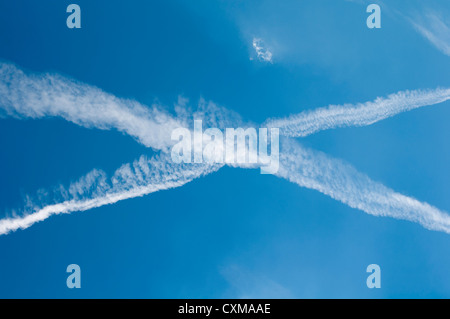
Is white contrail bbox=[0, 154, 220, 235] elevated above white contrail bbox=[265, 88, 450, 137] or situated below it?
below

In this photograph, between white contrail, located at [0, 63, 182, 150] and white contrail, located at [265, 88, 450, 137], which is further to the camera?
white contrail, located at [265, 88, 450, 137]

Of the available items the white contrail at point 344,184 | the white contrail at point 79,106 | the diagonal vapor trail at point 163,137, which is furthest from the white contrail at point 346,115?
the white contrail at point 79,106

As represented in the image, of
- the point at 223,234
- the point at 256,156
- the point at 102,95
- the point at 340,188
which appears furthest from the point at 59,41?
the point at 340,188

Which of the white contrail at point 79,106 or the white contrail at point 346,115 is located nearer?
the white contrail at point 79,106

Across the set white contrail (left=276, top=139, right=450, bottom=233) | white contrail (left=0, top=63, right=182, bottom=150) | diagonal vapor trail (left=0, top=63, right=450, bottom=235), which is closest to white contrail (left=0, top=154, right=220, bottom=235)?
diagonal vapor trail (left=0, top=63, right=450, bottom=235)

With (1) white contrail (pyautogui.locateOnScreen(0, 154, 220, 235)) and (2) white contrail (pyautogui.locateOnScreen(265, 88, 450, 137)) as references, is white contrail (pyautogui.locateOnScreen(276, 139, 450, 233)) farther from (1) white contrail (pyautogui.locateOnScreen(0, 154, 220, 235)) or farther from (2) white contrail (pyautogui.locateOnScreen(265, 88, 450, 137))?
(1) white contrail (pyautogui.locateOnScreen(0, 154, 220, 235))

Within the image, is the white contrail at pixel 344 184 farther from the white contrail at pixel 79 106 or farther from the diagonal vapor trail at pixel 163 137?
the white contrail at pixel 79 106
